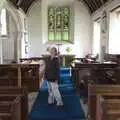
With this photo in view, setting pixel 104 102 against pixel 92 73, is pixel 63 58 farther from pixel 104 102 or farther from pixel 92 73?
pixel 104 102

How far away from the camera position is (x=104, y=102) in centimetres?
318

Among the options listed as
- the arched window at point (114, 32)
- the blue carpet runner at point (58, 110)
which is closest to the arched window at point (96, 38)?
the arched window at point (114, 32)

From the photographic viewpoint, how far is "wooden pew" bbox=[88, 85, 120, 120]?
3193 mm

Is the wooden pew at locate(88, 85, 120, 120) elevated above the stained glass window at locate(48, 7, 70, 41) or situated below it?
below

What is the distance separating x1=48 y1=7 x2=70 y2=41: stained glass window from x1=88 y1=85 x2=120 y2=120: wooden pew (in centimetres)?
1165

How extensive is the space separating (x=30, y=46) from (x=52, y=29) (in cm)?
169

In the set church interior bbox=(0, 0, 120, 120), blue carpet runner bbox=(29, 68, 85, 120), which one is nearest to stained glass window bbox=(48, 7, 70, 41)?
church interior bbox=(0, 0, 120, 120)

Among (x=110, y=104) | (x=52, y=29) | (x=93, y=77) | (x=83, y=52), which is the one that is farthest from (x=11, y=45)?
(x=110, y=104)

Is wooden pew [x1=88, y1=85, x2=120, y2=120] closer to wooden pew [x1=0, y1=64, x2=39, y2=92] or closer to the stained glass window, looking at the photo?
wooden pew [x1=0, y1=64, x2=39, y2=92]

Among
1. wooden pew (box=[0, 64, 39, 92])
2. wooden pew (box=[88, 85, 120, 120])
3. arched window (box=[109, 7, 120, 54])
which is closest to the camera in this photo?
wooden pew (box=[88, 85, 120, 120])

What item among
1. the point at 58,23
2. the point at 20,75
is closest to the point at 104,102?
the point at 20,75

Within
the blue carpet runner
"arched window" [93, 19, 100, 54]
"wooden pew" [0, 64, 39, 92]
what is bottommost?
the blue carpet runner

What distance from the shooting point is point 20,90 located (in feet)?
14.0

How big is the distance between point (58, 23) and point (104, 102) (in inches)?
519
